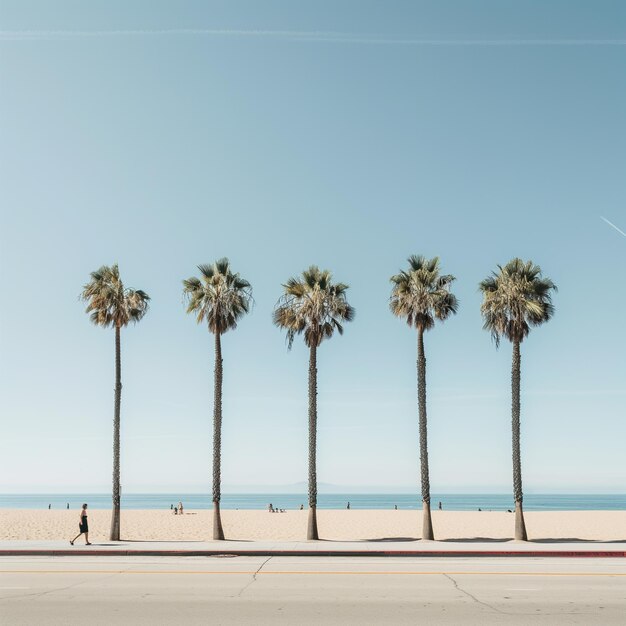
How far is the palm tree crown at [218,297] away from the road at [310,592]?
14.4 m

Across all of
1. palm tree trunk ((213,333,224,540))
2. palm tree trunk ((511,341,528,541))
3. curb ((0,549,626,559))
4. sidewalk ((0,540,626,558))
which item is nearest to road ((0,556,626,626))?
curb ((0,549,626,559))

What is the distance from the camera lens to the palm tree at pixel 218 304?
3419cm

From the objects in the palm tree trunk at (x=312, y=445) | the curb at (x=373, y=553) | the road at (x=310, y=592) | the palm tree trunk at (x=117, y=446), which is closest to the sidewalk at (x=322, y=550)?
the curb at (x=373, y=553)

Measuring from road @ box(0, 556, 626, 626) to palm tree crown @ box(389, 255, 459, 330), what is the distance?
45.0 ft

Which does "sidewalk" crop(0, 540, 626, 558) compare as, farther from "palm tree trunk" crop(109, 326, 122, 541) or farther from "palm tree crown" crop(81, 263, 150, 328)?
"palm tree crown" crop(81, 263, 150, 328)

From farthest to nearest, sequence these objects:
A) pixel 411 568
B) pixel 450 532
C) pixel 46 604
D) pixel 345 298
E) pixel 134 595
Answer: pixel 450 532, pixel 345 298, pixel 411 568, pixel 134 595, pixel 46 604

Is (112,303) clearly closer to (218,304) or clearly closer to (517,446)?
(218,304)

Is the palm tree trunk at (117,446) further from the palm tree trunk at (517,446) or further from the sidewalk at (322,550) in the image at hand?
the palm tree trunk at (517,446)

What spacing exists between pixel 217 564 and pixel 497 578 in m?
9.04

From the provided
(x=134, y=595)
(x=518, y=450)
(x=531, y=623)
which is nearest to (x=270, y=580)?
(x=134, y=595)

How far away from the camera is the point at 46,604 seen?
13.9 m

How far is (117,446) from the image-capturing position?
1305 inches

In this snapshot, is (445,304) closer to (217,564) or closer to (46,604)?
(217,564)

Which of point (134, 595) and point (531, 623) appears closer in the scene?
point (531, 623)
